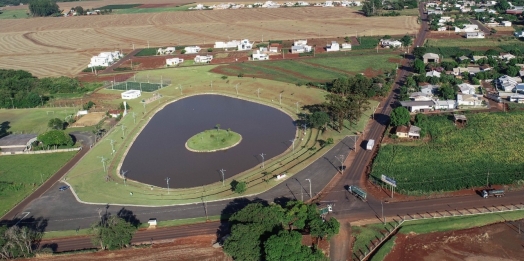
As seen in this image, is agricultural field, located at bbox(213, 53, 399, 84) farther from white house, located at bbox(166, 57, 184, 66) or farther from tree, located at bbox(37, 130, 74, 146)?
tree, located at bbox(37, 130, 74, 146)

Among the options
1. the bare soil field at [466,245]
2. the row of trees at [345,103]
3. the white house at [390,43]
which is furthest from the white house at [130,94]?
the white house at [390,43]

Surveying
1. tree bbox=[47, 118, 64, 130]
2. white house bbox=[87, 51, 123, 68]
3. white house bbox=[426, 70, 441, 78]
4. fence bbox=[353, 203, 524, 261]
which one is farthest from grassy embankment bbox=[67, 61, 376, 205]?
white house bbox=[87, 51, 123, 68]

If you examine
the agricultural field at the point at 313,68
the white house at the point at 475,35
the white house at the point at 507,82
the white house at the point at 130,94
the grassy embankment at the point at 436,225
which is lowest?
the grassy embankment at the point at 436,225

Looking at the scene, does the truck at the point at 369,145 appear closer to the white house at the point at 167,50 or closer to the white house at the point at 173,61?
the white house at the point at 173,61

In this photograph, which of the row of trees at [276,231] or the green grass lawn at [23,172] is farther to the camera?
the green grass lawn at [23,172]

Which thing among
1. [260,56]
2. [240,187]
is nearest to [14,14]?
[260,56]

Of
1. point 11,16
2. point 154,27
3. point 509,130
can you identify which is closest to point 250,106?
point 509,130

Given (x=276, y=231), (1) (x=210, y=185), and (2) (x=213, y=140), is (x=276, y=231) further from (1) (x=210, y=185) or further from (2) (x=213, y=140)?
(2) (x=213, y=140)
